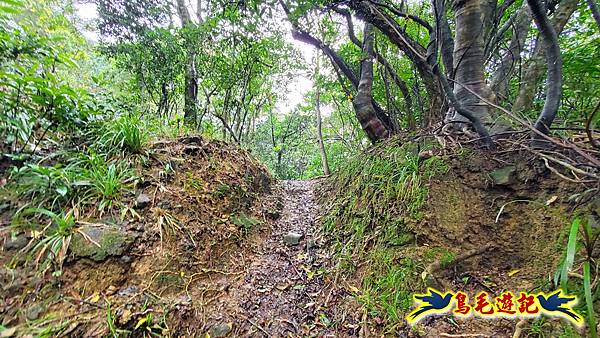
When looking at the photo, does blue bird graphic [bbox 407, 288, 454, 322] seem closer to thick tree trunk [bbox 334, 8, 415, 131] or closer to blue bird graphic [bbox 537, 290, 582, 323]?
blue bird graphic [bbox 537, 290, 582, 323]

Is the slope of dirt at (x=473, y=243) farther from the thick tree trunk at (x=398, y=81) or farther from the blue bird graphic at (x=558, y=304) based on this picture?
the thick tree trunk at (x=398, y=81)

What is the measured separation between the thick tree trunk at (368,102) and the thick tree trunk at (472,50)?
160 cm

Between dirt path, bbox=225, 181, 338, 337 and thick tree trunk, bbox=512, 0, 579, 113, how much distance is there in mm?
2513

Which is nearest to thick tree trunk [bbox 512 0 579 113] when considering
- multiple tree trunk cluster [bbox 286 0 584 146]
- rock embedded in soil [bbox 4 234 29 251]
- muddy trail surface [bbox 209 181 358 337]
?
multiple tree trunk cluster [bbox 286 0 584 146]

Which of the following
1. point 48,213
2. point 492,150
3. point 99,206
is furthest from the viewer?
point 492,150

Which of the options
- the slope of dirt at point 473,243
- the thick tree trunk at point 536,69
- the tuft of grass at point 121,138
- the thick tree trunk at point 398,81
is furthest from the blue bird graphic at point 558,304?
the tuft of grass at point 121,138

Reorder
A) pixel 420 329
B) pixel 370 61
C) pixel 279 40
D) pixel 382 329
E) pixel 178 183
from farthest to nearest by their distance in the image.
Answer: pixel 279 40, pixel 370 61, pixel 178 183, pixel 382 329, pixel 420 329

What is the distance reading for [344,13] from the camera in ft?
14.1

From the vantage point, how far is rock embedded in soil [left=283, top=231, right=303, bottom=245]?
2898 mm

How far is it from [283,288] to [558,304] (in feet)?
5.92

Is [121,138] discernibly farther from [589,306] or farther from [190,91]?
[589,306]

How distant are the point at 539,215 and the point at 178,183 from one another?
2.99 meters

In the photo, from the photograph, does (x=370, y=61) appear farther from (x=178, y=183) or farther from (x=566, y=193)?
(x=178, y=183)

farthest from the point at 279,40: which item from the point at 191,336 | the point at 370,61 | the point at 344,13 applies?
the point at 191,336
